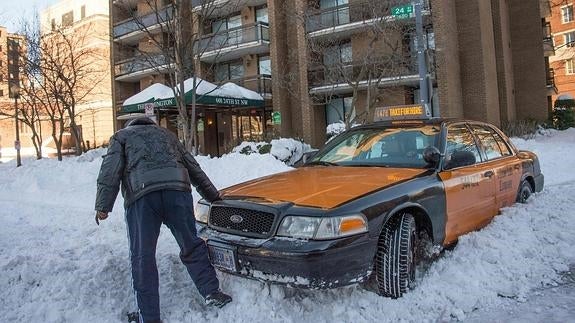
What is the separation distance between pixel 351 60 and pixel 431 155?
1790cm

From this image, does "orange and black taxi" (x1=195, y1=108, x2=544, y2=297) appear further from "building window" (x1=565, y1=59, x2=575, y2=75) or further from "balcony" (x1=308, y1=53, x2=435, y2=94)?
"building window" (x1=565, y1=59, x2=575, y2=75)

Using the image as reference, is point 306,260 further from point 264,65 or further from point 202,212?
point 264,65

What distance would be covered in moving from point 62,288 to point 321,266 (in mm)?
2248

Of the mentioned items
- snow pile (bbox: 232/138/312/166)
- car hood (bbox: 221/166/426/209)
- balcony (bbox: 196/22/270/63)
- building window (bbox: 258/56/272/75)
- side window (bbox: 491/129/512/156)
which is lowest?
car hood (bbox: 221/166/426/209)

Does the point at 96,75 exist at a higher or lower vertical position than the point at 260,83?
higher

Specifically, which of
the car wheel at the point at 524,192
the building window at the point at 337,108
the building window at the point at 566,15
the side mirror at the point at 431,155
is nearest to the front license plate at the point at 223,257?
the side mirror at the point at 431,155

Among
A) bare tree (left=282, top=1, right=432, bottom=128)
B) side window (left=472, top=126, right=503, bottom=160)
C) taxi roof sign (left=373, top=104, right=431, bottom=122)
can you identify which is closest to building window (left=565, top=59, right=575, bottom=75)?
bare tree (left=282, top=1, right=432, bottom=128)

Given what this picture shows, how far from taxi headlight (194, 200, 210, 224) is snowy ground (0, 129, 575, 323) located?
536mm

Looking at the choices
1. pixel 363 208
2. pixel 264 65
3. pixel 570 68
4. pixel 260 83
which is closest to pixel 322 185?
pixel 363 208

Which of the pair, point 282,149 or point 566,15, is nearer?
point 282,149

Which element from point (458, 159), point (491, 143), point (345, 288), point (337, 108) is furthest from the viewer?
point (337, 108)

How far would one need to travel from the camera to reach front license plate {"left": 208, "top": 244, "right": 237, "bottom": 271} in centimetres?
376

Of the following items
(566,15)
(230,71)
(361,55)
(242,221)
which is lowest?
(242,221)

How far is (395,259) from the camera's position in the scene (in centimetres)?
382
